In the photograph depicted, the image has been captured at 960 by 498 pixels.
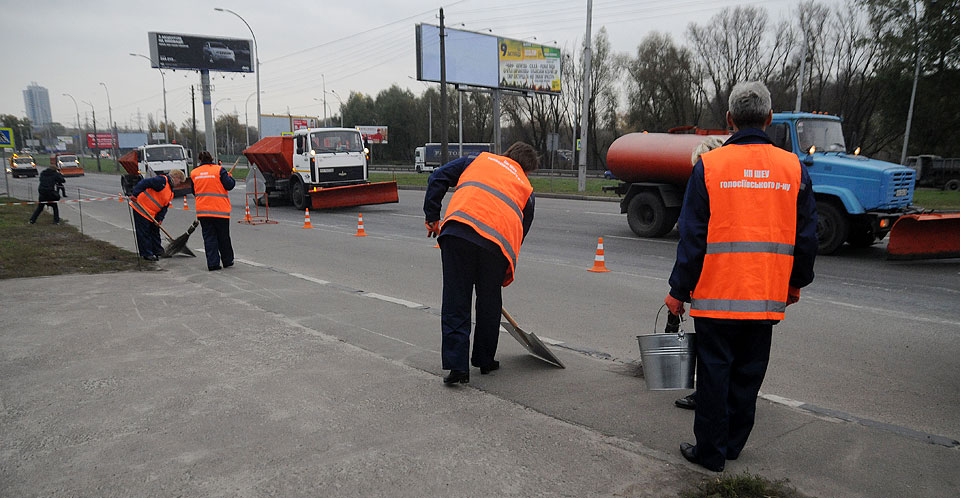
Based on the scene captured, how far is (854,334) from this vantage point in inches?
228

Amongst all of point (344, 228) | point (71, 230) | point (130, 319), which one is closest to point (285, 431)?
point (130, 319)

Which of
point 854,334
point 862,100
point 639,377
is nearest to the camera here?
point 639,377

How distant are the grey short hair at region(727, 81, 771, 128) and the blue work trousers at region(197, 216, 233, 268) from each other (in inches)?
305

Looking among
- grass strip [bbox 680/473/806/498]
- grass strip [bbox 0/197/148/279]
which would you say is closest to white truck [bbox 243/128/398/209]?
grass strip [bbox 0/197/148/279]

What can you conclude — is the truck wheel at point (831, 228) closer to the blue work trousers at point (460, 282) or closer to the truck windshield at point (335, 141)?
the blue work trousers at point (460, 282)

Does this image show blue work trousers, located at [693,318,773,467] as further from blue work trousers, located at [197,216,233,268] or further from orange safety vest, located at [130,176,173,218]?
orange safety vest, located at [130,176,173,218]

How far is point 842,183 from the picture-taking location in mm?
10367

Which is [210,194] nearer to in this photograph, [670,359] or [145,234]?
[145,234]

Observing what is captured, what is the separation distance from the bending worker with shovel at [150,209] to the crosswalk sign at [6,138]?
52.0 ft

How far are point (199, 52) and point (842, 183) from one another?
5079 cm

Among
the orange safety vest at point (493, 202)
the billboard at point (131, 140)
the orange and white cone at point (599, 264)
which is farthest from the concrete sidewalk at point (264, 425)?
the billboard at point (131, 140)

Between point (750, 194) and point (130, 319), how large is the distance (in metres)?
5.74

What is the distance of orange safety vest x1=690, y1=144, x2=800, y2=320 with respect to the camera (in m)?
2.89

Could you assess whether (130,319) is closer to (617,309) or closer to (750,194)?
(617,309)
